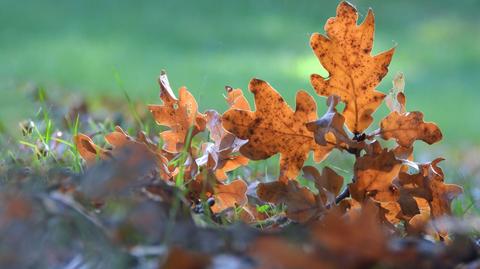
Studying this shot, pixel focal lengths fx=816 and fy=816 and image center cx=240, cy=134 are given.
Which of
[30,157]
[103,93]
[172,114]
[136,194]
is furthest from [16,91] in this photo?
[136,194]

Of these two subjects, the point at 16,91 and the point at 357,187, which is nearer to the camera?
the point at 357,187

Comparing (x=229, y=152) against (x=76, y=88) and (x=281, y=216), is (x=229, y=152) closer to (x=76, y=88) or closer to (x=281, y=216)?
(x=281, y=216)

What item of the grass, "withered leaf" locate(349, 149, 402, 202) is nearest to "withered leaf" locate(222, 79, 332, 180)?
"withered leaf" locate(349, 149, 402, 202)

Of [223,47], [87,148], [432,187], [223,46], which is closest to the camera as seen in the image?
[432,187]

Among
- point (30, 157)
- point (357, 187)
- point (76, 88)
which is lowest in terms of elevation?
point (76, 88)

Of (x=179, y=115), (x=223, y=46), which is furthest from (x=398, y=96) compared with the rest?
(x=223, y=46)

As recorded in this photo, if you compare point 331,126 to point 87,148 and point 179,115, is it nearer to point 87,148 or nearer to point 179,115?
point 179,115

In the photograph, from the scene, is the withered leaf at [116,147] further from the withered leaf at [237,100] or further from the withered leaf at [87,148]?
the withered leaf at [237,100]
